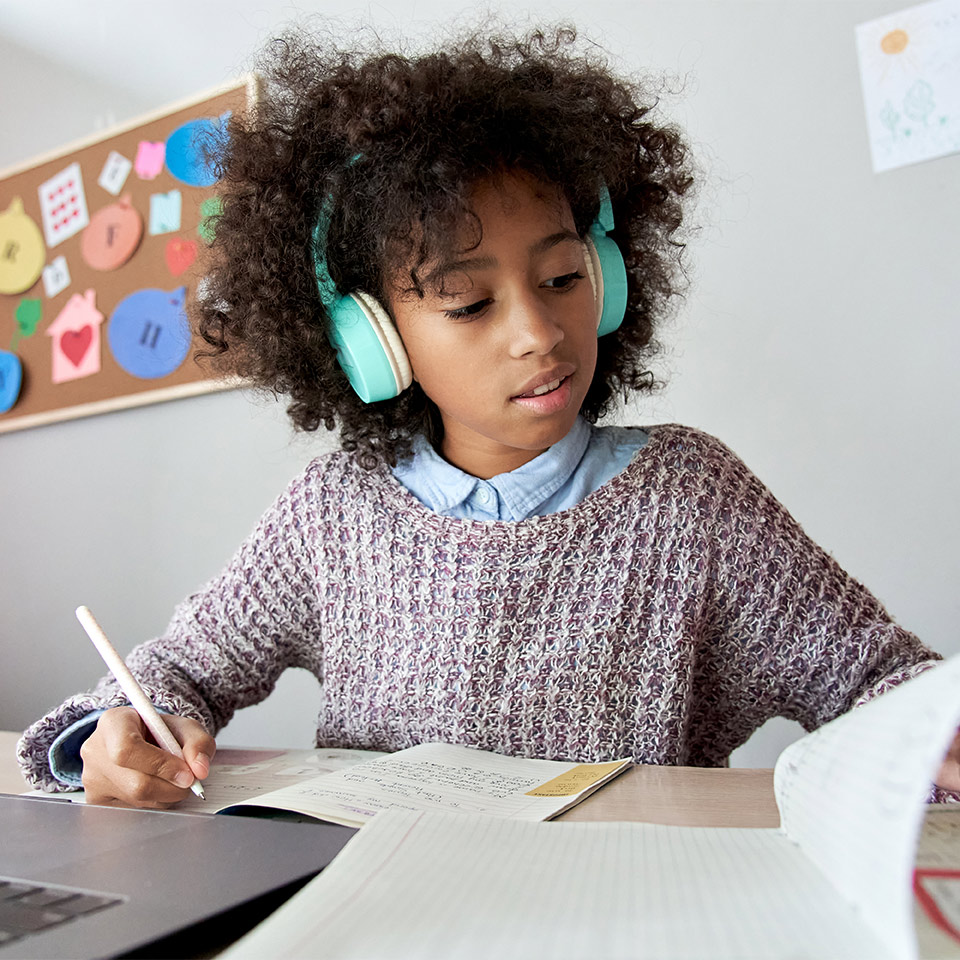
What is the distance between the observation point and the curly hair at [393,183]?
2.41 ft

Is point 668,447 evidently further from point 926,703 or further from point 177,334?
point 177,334

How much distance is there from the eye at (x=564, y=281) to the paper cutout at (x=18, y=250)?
1416 millimetres

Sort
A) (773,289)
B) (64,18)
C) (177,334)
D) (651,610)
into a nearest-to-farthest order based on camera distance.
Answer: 1. (651,610)
2. (773,289)
3. (177,334)
4. (64,18)

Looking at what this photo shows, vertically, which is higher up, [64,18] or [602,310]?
[64,18]

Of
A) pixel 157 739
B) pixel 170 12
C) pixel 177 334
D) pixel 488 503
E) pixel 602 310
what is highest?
pixel 170 12

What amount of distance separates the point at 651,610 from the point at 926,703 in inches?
19.7

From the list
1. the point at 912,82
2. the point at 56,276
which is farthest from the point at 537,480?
the point at 56,276

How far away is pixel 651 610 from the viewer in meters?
0.78

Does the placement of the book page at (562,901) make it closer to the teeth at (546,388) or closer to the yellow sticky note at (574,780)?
the yellow sticky note at (574,780)

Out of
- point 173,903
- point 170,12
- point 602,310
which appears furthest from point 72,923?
point 170,12

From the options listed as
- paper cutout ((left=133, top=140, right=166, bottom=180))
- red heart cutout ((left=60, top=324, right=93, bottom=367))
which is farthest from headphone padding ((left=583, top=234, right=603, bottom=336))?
red heart cutout ((left=60, top=324, right=93, bottom=367))

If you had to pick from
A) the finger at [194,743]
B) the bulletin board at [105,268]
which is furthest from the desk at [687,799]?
the bulletin board at [105,268]

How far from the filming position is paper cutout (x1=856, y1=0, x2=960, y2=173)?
1061 mm

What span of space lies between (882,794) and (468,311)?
0.50m
